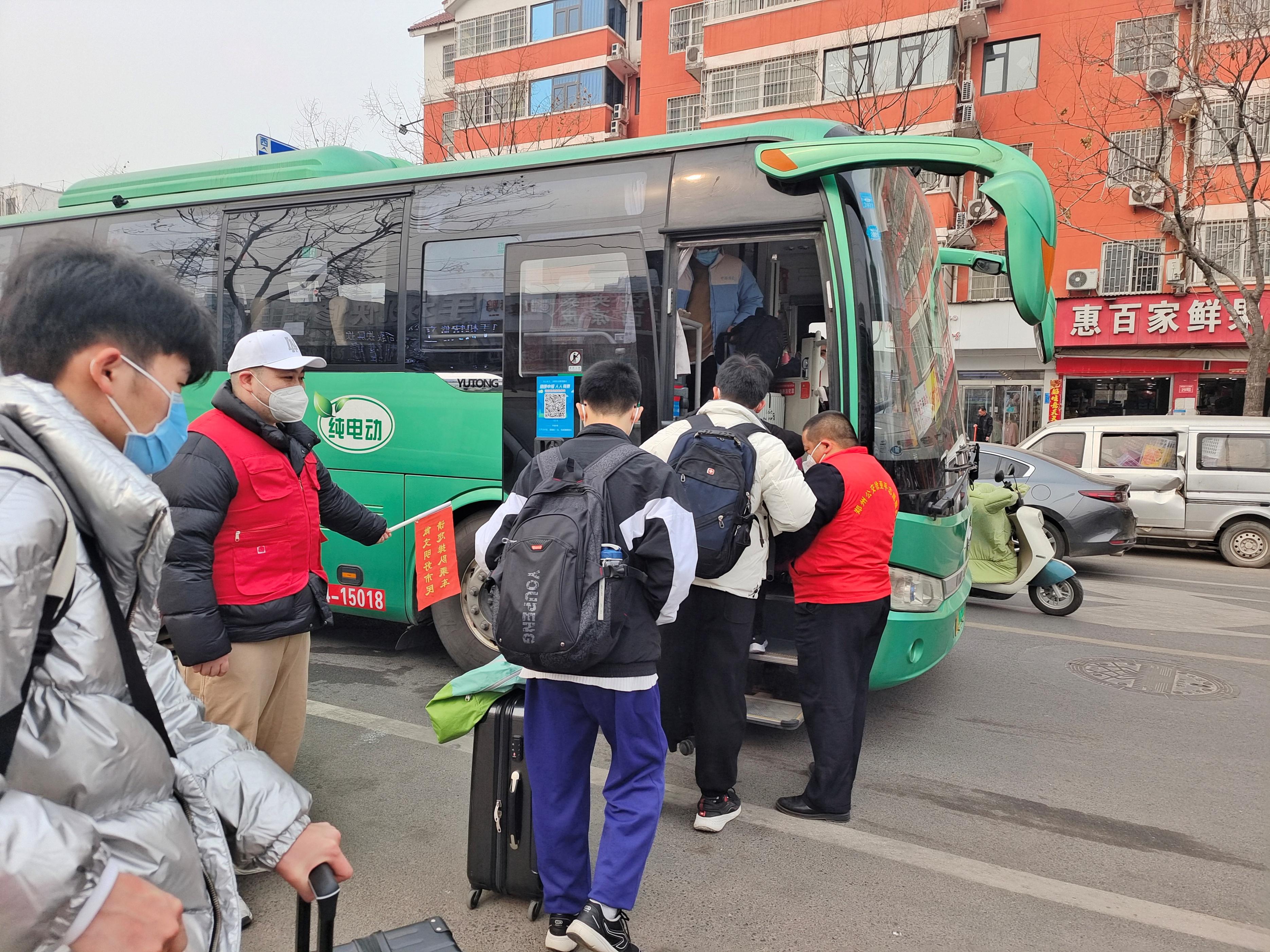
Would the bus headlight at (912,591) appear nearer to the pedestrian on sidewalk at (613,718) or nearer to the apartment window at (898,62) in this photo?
the pedestrian on sidewalk at (613,718)

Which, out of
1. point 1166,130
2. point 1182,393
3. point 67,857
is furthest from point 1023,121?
point 67,857

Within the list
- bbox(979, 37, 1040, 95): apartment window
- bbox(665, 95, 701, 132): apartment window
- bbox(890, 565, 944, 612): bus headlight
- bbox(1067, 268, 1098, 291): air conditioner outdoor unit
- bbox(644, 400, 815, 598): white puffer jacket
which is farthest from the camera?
bbox(665, 95, 701, 132): apartment window

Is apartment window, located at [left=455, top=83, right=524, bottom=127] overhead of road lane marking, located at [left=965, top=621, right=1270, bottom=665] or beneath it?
overhead

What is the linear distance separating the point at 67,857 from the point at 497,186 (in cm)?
483

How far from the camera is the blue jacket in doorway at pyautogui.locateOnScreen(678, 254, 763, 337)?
5.62m

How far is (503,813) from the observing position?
9.74 ft

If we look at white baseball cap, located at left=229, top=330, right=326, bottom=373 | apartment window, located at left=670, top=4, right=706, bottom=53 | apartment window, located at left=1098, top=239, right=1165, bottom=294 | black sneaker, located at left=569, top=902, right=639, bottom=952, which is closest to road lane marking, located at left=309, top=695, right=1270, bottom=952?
black sneaker, located at left=569, top=902, right=639, bottom=952

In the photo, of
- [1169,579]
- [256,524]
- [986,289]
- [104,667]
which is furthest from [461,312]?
[986,289]

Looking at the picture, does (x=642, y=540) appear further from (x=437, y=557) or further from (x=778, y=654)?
(x=778, y=654)

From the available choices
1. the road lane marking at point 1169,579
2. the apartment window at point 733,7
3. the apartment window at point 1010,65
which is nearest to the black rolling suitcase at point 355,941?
the road lane marking at point 1169,579

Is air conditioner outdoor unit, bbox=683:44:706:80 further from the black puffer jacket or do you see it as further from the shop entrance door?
the black puffer jacket

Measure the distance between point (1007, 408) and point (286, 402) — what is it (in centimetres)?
2359

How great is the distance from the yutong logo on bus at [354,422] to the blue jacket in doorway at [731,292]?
2.15 meters

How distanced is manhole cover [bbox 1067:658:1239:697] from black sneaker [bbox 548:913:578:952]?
451cm
